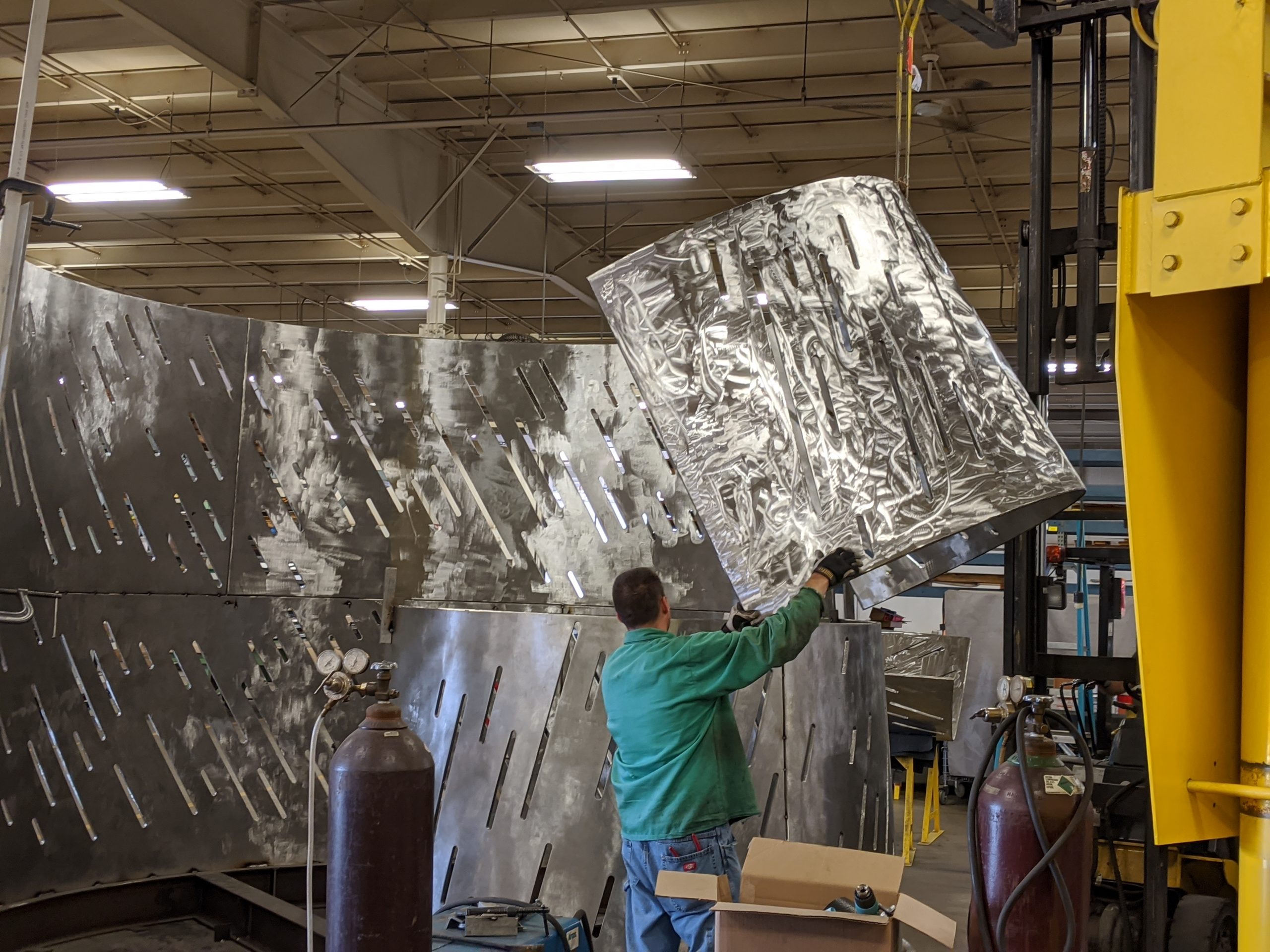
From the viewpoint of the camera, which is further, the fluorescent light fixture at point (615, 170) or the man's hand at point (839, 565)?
the fluorescent light fixture at point (615, 170)

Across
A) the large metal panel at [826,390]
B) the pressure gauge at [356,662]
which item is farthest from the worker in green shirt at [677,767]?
the pressure gauge at [356,662]

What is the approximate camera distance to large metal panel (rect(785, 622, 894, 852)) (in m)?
4.23

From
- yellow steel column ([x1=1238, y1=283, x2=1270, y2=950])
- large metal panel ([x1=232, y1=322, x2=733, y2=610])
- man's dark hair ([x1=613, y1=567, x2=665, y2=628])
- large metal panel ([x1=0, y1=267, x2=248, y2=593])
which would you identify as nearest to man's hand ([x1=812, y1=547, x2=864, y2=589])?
man's dark hair ([x1=613, y1=567, x2=665, y2=628])

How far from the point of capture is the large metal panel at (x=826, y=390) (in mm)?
2604

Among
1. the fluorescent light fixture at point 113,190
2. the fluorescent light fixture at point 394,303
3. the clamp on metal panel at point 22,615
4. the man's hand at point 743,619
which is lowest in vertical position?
the clamp on metal panel at point 22,615

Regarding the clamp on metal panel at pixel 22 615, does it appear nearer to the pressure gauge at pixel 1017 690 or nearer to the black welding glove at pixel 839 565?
the black welding glove at pixel 839 565

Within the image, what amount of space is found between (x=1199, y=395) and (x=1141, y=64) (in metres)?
0.79

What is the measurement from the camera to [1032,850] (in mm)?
2322

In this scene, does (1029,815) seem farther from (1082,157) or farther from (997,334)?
(997,334)

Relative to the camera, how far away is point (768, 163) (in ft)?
36.1

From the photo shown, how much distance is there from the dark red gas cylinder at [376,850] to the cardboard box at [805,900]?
0.69 m

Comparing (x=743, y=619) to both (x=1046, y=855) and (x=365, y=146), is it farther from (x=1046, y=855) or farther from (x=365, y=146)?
(x=365, y=146)

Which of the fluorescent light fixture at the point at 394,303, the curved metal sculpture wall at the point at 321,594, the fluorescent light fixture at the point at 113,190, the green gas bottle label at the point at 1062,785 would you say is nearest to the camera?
the green gas bottle label at the point at 1062,785

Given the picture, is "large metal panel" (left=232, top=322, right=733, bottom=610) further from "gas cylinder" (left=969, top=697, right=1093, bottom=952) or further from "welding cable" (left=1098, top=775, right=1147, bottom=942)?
"gas cylinder" (left=969, top=697, right=1093, bottom=952)
